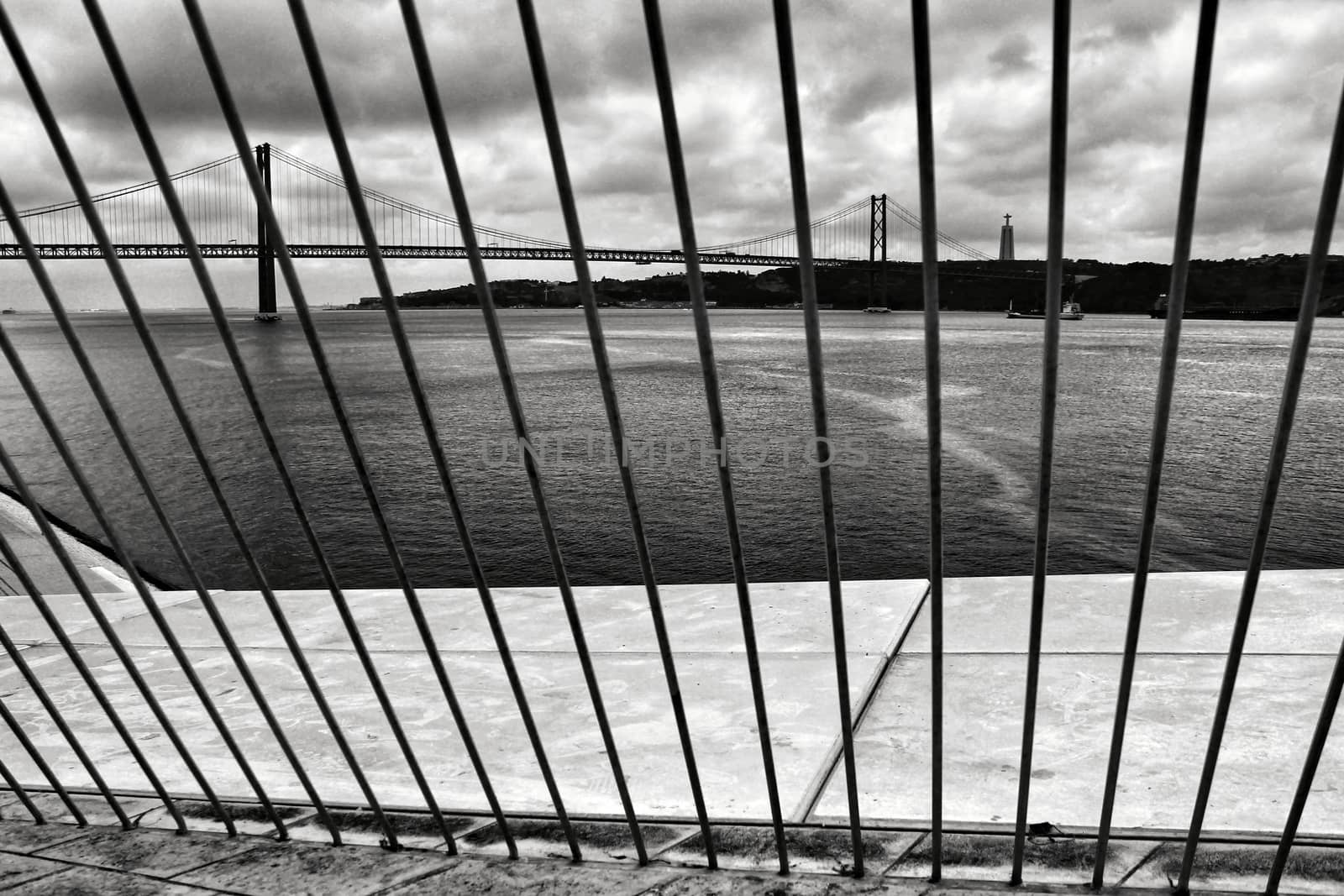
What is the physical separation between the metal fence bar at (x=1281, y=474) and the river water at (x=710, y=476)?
28.8 ft

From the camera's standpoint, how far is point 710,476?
55.7 ft

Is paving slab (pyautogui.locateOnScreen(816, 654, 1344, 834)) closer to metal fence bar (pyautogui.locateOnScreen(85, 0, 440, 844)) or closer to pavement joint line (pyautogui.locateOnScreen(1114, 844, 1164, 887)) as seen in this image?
pavement joint line (pyautogui.locateOnScreen(1114, 844, 1164, 887))

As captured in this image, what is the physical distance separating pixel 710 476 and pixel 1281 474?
15229 millimetres

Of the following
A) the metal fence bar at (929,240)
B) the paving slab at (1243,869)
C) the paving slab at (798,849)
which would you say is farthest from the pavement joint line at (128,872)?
the paving slab at (1243,869)

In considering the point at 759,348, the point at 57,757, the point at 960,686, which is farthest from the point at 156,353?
the point at 759,348

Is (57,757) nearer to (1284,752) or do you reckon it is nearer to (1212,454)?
(1284,752)

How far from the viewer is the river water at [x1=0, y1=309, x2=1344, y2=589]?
1204 centimetres

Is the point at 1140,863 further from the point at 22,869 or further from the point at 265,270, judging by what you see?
the point at 265,270

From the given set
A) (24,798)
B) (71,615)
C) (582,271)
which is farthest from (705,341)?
(71,615)

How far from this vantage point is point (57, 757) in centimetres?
344

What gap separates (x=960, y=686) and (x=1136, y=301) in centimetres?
16068

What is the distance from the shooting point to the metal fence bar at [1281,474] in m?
1.44

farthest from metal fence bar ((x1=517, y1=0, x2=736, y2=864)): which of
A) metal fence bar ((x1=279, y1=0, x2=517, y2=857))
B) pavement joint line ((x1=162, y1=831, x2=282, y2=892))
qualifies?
pavement joint line ((x1=162, y1=831, x2=282, y2=892))

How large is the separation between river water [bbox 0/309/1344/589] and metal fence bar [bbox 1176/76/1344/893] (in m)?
8.77
